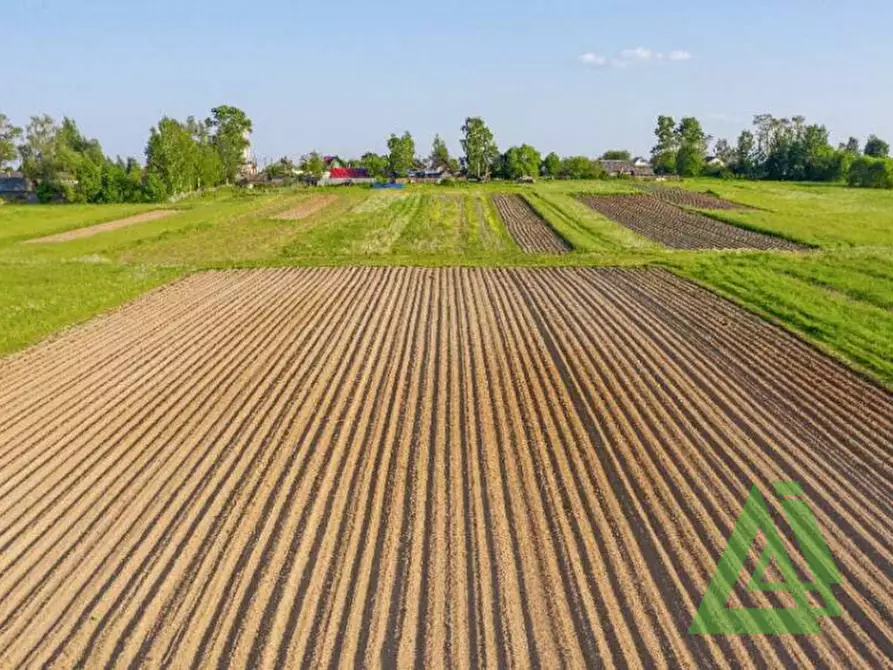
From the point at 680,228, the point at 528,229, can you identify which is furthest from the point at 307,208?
the point at 680,228

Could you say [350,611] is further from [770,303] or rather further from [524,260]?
[524,260]

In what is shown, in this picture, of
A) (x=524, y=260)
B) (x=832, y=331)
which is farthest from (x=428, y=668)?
(x=524, y=260)

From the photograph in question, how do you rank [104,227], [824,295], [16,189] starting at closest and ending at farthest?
[824,295], [104,227], [16,189]

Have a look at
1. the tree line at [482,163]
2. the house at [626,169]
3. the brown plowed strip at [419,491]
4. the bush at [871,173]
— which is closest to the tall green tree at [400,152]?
the tree line at [482,163]

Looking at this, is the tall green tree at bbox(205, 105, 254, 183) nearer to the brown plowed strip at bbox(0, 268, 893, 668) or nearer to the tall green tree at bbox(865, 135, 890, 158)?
the brown plowed strip at bbox(0, 268, 893, 668)

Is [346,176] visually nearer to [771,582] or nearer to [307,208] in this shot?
[307,208]

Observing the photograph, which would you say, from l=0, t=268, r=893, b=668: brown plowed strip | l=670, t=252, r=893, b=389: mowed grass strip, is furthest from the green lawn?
l=0, t=268, r=893, b=668: brown plowed strip

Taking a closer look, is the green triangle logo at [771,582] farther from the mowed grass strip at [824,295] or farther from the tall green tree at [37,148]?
the tall green tree at [37,148]
